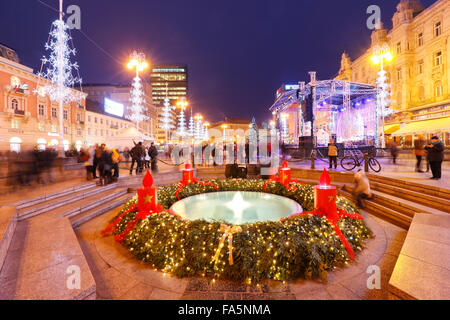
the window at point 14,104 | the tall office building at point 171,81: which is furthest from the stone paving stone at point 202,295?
the tall office building at point 171,81

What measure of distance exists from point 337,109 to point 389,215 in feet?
78.3

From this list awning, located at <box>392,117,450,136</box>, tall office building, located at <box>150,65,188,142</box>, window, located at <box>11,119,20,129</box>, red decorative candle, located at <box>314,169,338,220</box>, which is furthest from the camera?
tall office building, located at <box>150,65,188,142</box>

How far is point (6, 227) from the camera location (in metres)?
3.56

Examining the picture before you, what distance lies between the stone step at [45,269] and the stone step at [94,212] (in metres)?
1.14

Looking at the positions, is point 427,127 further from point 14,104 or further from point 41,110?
point 41,110

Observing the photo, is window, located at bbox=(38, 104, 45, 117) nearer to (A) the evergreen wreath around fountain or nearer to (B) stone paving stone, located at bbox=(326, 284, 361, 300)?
(A) the evergreen wreath around fountain

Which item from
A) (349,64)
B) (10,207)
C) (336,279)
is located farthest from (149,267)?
(349,64)

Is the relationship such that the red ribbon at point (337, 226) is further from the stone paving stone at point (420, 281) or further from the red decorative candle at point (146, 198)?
the red decorative candle at point (146, 198)

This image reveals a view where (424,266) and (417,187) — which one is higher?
(417,187)

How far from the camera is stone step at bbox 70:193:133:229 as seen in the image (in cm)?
513

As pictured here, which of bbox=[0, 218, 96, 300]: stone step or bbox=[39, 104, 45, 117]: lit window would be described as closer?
bbox=[0, 218, 96, 300]: stone step

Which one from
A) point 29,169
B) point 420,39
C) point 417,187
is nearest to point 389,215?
point 417,187

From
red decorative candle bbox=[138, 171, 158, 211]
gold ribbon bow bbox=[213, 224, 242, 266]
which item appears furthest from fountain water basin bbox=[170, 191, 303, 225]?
gold ribbon bow bbox=[213, 224, 242, 266]

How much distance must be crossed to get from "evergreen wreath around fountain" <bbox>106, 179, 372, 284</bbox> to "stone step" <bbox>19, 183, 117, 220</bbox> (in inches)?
112
